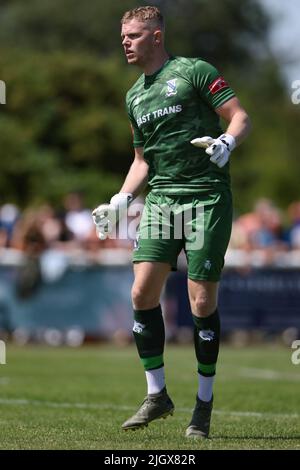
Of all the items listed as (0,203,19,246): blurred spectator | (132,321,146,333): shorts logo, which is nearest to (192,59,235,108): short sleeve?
(132,321,146,333): shorts logo

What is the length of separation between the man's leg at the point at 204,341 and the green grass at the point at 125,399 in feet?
0.42

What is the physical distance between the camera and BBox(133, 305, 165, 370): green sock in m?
7.62

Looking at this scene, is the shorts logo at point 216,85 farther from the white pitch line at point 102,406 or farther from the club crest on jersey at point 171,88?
the white pitch line at point 102,406

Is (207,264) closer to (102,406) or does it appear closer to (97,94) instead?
(102,406)

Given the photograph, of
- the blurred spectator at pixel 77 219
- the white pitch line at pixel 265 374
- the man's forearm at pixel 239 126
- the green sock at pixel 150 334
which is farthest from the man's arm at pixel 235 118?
the blurred spectator at pixel 77 219

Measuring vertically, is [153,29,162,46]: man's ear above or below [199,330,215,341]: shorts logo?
above

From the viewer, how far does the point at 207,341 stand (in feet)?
24.7

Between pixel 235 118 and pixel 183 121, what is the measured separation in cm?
34

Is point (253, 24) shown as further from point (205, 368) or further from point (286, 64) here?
point (205, 368)

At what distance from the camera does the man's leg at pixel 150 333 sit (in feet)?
24.6

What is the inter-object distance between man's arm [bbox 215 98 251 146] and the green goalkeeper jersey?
5cm

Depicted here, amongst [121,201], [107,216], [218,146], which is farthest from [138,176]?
[218,146]

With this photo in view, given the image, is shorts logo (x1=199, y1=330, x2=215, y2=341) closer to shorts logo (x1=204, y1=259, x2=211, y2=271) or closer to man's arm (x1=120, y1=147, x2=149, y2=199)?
shorts logo (x1=204, y1=259, x2=211, y2=271)

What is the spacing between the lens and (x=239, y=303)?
1858cm
